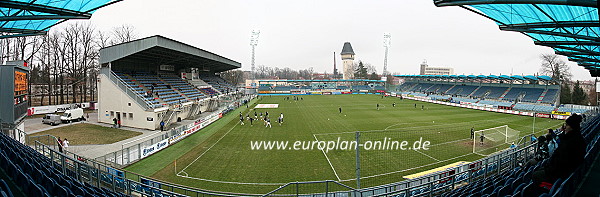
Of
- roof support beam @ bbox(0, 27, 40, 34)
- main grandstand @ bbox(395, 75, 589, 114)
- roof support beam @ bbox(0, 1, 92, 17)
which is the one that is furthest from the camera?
main grandstand @ bbox(395, 75, 589, 114)

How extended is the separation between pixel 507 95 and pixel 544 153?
51509 mm

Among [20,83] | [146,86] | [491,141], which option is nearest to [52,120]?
[146,86]

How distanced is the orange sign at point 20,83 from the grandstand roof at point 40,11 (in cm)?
261

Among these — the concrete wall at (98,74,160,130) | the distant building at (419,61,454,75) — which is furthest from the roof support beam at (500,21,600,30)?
the distant building at (419,61,454,75)

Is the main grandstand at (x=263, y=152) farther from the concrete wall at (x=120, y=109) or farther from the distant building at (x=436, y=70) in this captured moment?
the distant building at (x=436, y=70)

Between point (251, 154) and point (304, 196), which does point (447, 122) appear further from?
point (304, 196)

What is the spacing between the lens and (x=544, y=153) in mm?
7863

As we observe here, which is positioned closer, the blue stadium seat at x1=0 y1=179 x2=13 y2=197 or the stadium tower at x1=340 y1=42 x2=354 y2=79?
the blue stadium seat at x1=0 y1=179 x2=13 y2=197

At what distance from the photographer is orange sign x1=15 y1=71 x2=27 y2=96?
16.3 m

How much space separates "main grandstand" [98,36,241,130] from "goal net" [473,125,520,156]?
2625cm

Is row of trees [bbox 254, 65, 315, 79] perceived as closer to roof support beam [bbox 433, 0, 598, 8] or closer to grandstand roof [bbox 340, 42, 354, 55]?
grandstand roof [bbox 340, 42, 354, 55]

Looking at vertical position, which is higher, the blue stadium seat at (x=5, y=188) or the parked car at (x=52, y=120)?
the blue stadium seat at (x=5, y=188)

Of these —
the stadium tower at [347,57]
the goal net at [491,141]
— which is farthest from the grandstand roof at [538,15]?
the stadium tower at [347,57]

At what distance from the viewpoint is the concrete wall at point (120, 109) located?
24.8m
